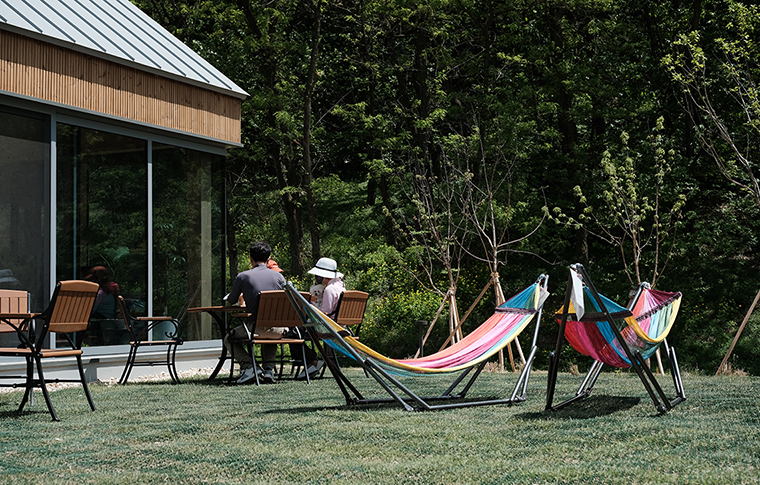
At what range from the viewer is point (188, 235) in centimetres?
1034

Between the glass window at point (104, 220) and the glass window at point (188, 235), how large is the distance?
0.24 m

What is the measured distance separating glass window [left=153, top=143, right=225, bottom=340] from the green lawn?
12.3 ft

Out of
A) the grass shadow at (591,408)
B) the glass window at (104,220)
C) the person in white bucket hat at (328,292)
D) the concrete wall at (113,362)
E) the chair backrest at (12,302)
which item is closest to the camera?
the grass shadow at (591,408)

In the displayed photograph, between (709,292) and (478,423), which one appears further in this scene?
(709,292)

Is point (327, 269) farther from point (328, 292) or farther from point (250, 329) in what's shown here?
point (250, 329)

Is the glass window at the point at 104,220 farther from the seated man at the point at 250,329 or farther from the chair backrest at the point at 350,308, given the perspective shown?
the chair backrest at the point at 350,308

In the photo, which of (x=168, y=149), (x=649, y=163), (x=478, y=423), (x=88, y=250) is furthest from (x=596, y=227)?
(x=478, y=423)

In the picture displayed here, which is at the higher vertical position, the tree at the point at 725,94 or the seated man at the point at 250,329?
the tree at the point at 725,94

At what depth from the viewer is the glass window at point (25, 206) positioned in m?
8.07

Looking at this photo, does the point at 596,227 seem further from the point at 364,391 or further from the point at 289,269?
the point at 364,391

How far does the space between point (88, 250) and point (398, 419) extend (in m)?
5.32

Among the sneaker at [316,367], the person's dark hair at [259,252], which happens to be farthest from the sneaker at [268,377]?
the person's dark hair at [259,252]

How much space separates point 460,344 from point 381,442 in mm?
1717

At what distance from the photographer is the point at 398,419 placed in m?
4.87
